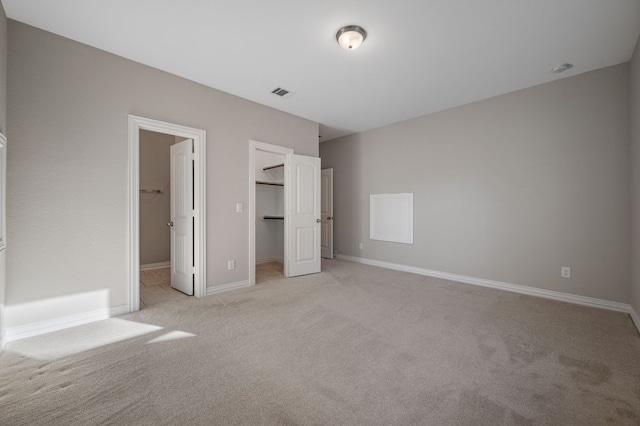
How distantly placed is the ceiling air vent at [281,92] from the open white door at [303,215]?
96 centimetres

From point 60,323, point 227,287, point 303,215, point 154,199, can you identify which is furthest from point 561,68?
point 154,199

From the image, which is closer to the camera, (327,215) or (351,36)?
(351,36)

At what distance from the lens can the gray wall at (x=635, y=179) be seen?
2.65 meters

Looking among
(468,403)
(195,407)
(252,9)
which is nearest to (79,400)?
(195,407)

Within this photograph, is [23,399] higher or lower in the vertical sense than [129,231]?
lower

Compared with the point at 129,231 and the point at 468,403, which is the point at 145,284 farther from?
the point at 468,403

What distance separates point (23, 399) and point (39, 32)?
2.93 meters

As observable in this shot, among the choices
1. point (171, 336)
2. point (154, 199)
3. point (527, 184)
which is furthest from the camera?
point (154, 199)

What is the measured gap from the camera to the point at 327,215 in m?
6.30

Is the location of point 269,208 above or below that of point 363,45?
below

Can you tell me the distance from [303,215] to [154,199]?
2.97 meters

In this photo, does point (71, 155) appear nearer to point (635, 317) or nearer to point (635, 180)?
point (635, 180)

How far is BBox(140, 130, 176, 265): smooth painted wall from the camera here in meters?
5.14

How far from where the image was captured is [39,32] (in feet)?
8.05
